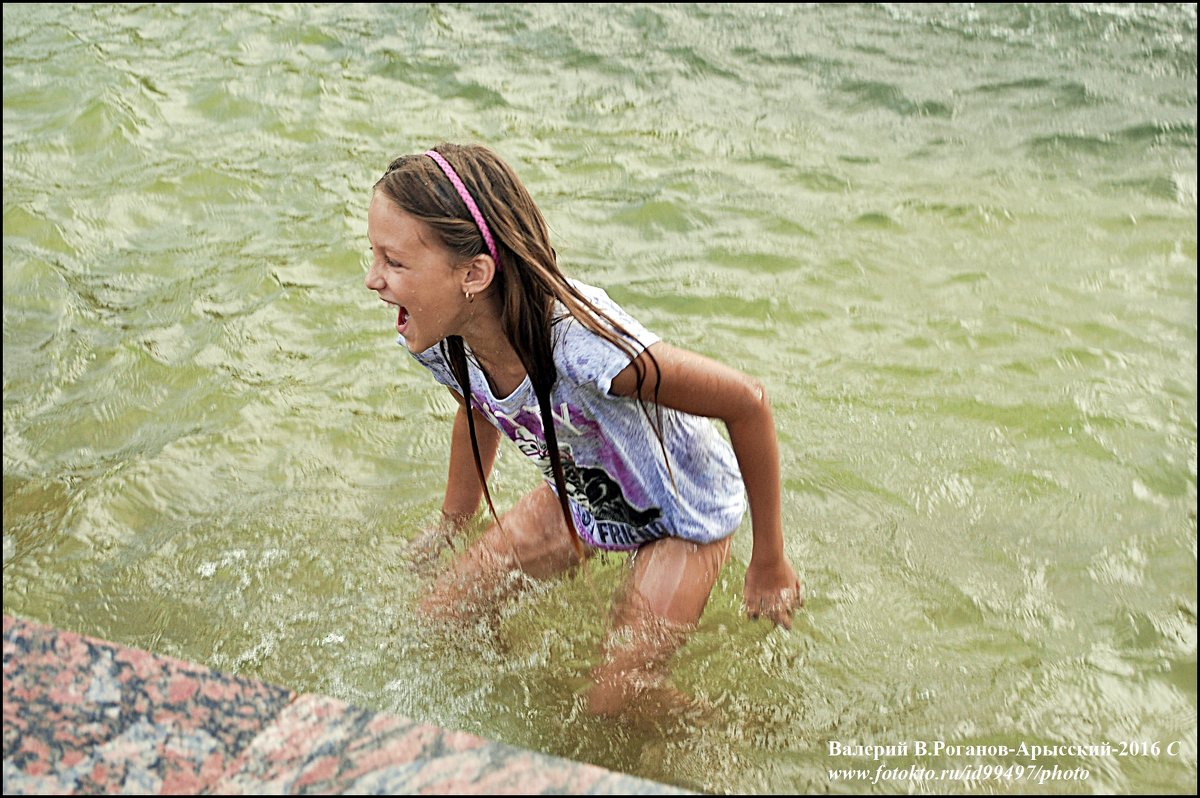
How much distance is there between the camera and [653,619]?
3.06m

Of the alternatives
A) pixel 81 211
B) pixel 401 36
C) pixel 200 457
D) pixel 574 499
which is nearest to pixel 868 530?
pixel 574 499

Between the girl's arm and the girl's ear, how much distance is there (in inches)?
14.6

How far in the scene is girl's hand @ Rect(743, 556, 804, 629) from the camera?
3.06m

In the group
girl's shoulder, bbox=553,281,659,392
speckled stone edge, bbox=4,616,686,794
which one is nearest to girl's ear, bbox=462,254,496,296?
girl's shoulder, bbox=553,281,659,392

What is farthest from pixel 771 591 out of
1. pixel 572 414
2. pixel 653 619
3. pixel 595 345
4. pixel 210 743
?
pixel 210 743

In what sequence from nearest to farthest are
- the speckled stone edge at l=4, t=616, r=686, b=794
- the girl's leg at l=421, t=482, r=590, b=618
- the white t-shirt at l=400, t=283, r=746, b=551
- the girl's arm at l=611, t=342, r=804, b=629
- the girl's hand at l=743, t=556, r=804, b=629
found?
the speckled stone edge at l=4, t=616, r=686, b=794, the girl's arm at l=611, t=342, r=804, b=629, the white t-shirt at l=400, t=283, r=746, b=551, the girl's hand at l=743, t=556, r=804, b=629, the girl's leg at l=421, t=482, r=590, b=618

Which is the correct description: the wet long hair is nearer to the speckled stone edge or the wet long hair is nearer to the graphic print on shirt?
the graphic print on shirt

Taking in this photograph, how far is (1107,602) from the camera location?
3479 mm

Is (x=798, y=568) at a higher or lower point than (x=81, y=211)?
lower

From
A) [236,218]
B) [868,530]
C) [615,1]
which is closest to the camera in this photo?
[868,530]

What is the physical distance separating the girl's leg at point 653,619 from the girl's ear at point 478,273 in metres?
0.84

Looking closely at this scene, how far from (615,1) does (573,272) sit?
4.15 meters

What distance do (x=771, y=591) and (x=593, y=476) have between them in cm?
53

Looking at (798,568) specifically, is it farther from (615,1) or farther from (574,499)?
(615,1)
